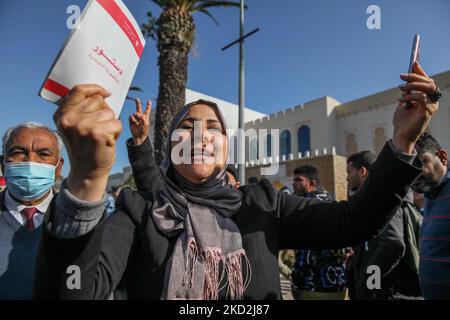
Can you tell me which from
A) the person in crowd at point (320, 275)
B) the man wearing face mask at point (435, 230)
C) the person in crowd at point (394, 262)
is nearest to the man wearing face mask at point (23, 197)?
the man wearing face mask at point (435, 230)

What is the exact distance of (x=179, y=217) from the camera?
4.78 feet

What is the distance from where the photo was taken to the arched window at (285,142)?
76.6 ft

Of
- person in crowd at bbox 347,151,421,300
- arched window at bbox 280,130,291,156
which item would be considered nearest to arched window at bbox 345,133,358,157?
arched window at bbox 280,130,291,156

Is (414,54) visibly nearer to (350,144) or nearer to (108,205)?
(108,205)

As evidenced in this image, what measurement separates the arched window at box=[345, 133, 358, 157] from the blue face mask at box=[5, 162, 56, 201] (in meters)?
20.8

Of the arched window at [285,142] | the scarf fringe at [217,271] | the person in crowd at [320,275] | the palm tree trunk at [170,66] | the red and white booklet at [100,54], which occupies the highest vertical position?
the arched window at [285,142]

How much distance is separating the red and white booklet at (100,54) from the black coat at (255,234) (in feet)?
1.32

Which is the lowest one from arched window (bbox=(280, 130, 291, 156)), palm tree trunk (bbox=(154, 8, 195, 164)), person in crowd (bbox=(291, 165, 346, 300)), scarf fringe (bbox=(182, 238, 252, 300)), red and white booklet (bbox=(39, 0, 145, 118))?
person in crowd (bbox=(291, 165, 346, 300))

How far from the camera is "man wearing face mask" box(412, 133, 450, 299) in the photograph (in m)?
2.11

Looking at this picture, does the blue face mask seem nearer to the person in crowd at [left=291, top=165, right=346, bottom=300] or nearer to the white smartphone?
the white smartphone

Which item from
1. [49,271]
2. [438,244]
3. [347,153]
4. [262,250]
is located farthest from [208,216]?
[347,153]

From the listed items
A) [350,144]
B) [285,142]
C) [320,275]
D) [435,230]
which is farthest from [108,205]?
[285,142]

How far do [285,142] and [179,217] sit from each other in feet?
74.5

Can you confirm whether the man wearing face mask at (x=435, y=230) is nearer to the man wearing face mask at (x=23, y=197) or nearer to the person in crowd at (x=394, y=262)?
the person in crowd at (x=394, y=262)
